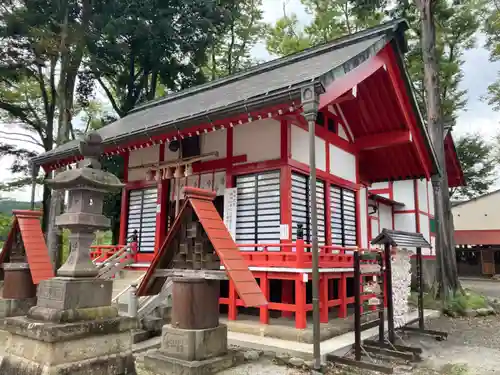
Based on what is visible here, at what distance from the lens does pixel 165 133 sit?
881cm

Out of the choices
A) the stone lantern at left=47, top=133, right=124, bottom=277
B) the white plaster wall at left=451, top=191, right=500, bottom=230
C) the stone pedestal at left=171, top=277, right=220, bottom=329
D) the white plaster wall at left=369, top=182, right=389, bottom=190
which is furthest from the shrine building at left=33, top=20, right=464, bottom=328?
the white plaster wall at left=451, top=191, right=500, bottom=230

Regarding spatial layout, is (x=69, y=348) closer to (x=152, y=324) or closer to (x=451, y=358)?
(x=152, y=324)

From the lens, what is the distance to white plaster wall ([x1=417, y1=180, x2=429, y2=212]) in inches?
770

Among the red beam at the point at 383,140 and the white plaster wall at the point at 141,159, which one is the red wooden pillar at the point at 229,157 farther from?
the red beam at the point at 383,140

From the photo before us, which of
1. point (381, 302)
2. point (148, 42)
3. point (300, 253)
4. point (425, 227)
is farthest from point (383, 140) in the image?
point (148, 42)

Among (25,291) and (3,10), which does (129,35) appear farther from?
(25,291)

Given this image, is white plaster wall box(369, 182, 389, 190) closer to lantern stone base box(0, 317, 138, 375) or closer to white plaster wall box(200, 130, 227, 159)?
white plaster wall box(200, 130, 227, 159)

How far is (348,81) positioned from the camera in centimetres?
816

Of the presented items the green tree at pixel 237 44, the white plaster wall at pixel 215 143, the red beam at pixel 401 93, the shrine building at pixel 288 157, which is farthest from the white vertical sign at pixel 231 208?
the green tree at pixel 237 44

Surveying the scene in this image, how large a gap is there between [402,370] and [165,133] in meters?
6.54

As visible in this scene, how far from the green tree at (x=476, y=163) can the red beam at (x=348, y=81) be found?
70.5 feet

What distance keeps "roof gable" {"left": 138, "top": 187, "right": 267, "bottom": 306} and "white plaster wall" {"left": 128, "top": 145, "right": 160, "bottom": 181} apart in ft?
20.5

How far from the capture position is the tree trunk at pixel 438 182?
42.4ft

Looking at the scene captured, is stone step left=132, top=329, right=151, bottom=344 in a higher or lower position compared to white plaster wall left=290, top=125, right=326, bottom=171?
lower
